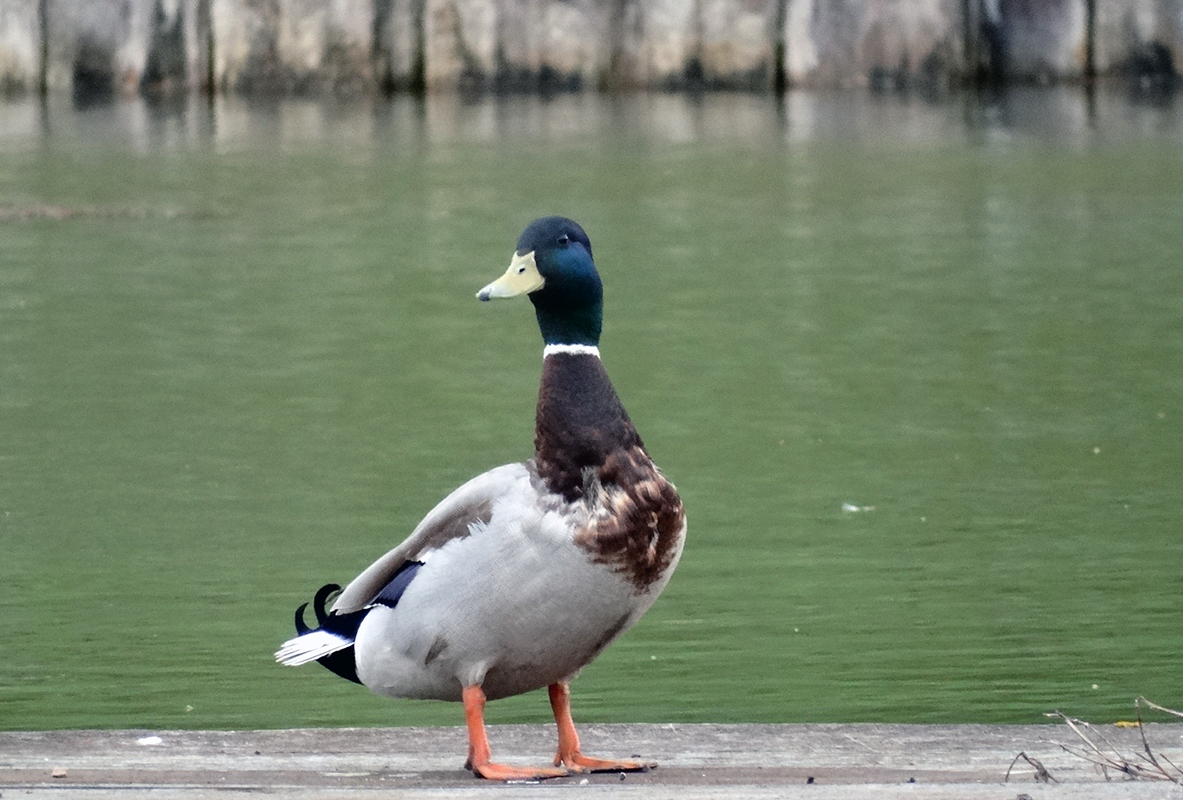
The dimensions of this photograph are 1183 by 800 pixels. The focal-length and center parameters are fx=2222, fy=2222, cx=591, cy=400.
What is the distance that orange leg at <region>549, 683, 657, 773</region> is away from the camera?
12.9 feet

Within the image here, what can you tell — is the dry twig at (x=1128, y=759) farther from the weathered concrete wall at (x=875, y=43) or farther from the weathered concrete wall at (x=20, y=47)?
the weathered concrete wall at (x=20, y=47)

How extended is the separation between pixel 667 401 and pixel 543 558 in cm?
487

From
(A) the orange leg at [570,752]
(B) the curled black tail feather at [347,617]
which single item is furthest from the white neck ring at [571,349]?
(A) the orange leg at [570,752]

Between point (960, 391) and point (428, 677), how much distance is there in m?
5.19

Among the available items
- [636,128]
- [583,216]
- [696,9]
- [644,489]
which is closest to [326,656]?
A: [644,489]

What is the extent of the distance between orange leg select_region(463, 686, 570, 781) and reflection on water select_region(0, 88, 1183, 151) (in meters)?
12.6

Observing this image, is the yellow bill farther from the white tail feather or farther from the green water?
the green water

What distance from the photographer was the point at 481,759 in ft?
12.7

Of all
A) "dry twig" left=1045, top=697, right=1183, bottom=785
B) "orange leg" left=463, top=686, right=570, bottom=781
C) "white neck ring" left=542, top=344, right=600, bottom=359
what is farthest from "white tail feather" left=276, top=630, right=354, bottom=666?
"dry twig" left=1045, top=697, right=1183, bottom=785

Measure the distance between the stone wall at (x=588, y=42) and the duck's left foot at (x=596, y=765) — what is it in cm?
1560

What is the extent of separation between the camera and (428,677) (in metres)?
3.97

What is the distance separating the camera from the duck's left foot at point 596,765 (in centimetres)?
392

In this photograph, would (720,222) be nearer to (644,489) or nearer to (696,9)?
(696,9)

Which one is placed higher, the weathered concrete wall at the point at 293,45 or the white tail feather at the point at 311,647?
the weathered concrete wall at the point at 293,45
